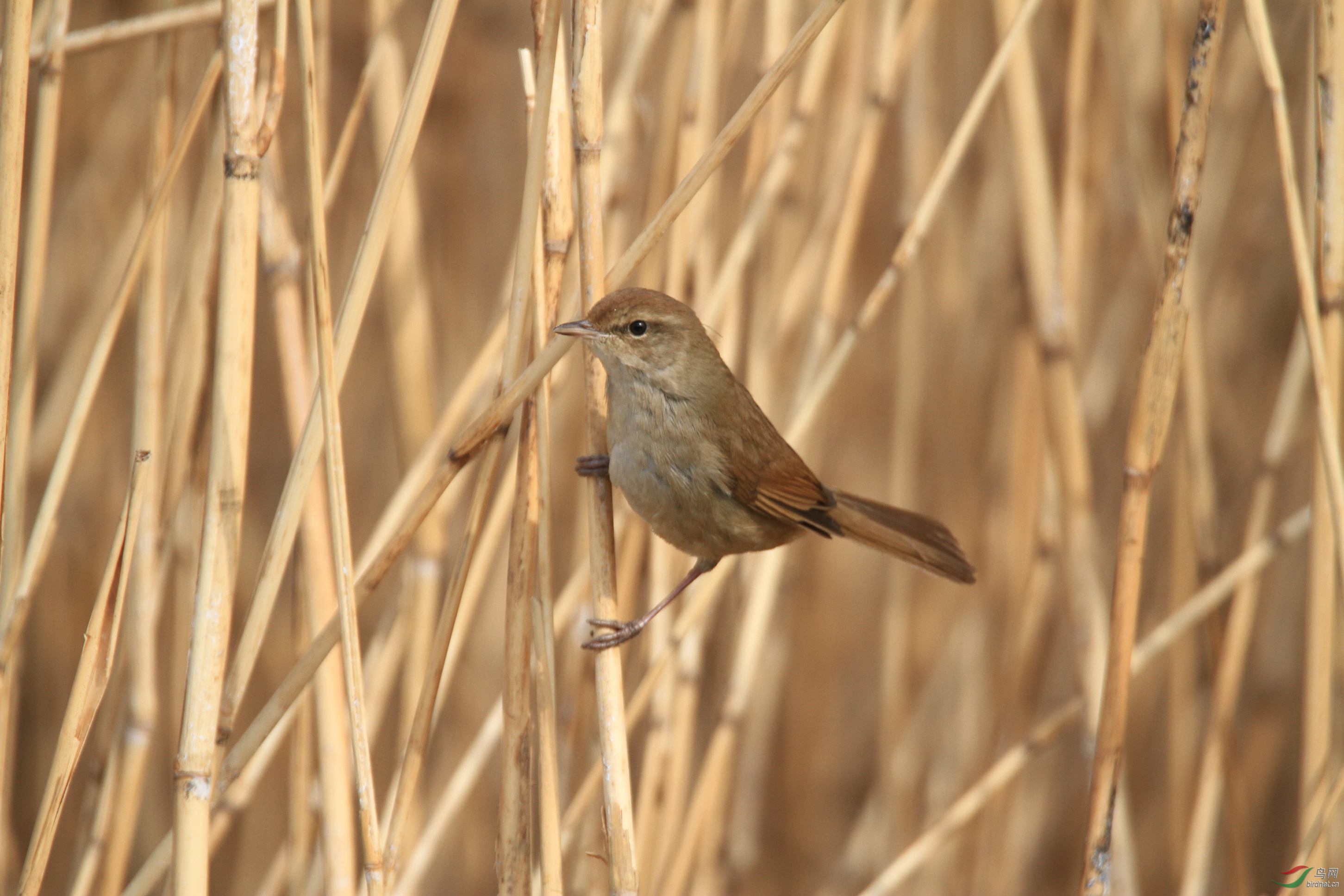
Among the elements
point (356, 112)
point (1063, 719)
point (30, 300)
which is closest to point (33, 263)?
point (30, 300)

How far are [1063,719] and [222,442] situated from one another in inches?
67.9

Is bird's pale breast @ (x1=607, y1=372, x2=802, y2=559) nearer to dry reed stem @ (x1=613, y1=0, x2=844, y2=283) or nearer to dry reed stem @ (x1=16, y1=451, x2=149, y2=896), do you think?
dry reed stem @ (x1=613, y1=0, x2=844, y2=283)

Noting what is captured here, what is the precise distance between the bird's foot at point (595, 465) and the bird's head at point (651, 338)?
0.17m

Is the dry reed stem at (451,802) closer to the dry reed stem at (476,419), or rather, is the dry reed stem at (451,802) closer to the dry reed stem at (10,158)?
the dry reed stem at (476,419)

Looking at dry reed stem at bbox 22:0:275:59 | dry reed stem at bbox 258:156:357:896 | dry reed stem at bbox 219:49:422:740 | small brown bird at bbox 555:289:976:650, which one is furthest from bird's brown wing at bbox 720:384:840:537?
dry reed stem at bbox 22:0:275:59

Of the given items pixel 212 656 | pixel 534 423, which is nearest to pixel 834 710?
pixel 534 423

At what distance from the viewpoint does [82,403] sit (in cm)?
142

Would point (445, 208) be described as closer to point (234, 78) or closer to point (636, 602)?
point (636, 602)

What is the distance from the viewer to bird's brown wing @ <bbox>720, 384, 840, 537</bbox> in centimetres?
194

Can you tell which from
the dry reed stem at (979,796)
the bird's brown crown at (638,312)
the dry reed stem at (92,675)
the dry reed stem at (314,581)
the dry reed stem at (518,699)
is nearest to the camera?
the dry reed stem at (92,675)

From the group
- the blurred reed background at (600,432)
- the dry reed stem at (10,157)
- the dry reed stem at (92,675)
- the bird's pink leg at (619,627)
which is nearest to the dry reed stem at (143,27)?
the blurred reed background at (600,432)

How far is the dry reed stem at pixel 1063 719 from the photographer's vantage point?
6.70 feet

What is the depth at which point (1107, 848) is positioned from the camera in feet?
4.99

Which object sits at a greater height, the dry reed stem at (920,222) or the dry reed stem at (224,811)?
the dry reed stem at (920,222)
